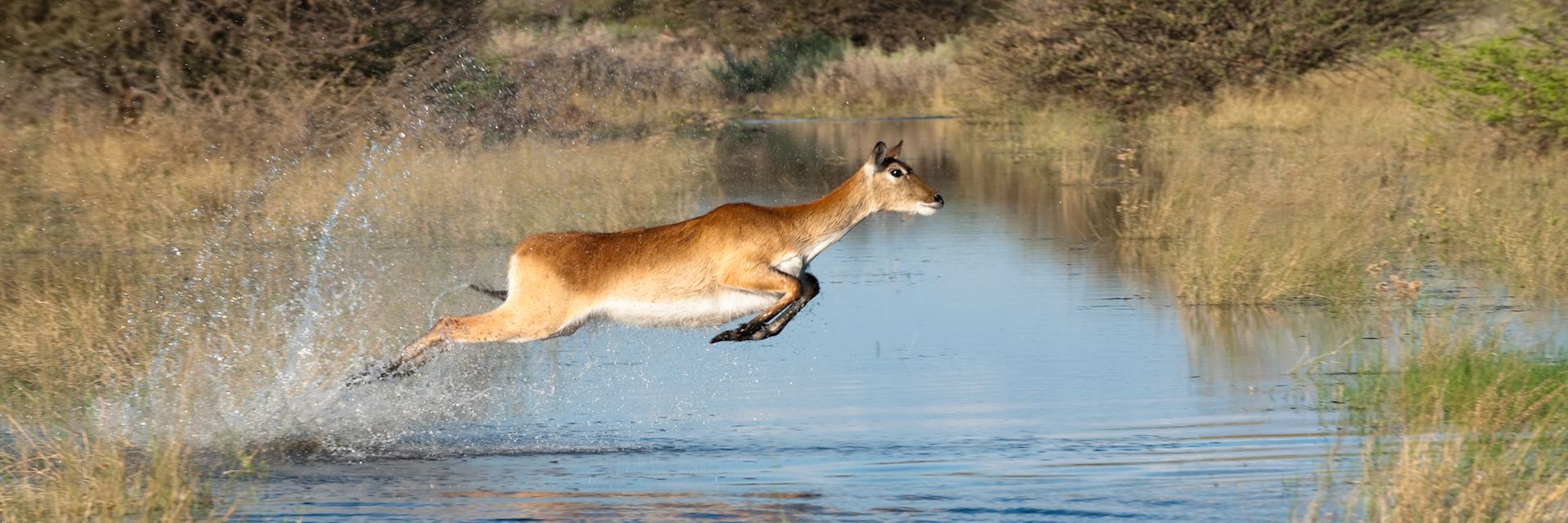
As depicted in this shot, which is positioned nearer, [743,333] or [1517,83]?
[743,333]

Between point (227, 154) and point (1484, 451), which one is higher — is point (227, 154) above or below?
above

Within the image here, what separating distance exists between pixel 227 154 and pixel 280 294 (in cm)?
739

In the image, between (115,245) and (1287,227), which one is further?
(115,245)

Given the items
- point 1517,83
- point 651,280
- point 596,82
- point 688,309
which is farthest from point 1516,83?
point 596,82

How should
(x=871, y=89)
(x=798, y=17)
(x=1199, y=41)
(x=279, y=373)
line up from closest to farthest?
(x=279, y=373), (x=1199, y=41), (x=871, y=89), (x=798, y=17)

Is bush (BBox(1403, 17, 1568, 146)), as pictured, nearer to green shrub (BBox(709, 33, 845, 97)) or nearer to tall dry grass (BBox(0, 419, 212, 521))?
tall dry grass (BBox(0, 419, 212, 521))

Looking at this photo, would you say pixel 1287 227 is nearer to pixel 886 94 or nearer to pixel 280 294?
pixel 280 294

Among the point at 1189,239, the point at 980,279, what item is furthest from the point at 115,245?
the point at 1189,239

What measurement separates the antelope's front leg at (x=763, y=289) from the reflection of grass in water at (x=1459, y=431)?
2610 mm

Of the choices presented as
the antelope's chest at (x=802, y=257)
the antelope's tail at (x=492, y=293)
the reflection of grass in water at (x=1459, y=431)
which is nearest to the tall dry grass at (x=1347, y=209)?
the reflection of grass in water at (x=1459, y=431)

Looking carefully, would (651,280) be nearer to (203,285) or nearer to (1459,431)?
(1459,431)

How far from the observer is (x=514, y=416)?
31.7 feet

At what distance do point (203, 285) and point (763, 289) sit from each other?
18.4ft

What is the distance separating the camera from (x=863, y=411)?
944 cm
